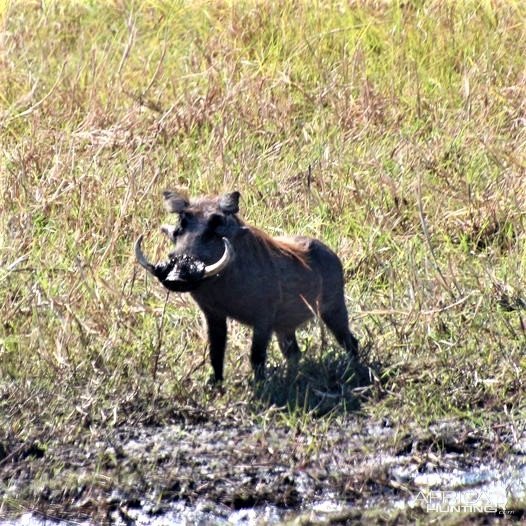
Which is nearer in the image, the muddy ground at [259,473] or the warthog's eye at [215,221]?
the muddy ground at [259,473]


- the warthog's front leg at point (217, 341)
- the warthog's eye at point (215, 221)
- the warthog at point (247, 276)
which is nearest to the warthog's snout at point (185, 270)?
the warthog at point (247, 276)

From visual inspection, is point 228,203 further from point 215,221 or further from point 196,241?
point 196,241

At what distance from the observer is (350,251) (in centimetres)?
711

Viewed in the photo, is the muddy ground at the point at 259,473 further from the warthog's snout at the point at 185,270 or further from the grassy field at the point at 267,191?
the warthog's snout at the point at 185,270

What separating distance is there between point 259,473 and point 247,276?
1.00 m

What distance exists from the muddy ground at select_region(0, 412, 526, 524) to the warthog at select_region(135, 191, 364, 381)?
483mm

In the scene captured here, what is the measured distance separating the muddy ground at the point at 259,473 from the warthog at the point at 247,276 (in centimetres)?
48

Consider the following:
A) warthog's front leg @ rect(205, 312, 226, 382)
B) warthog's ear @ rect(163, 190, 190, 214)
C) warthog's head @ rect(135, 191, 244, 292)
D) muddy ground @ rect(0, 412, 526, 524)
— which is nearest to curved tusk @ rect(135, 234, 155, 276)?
warthog's head @ rect(135, 191, 244, 292)

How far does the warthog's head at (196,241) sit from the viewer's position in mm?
5277

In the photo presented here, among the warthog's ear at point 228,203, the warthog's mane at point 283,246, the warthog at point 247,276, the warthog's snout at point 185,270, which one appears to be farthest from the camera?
the warthog's mane at point 283,246

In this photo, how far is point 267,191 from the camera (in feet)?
25.2

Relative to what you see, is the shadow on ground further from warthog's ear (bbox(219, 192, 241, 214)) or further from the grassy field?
warthog's ear (bbox(219, 192, 241, 214))

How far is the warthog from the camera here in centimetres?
536

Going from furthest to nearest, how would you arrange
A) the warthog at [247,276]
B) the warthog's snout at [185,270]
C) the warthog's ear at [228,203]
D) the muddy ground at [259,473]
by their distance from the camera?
the warthog's ear at [228,203]
the warthog at [247,276]
the warthog's snout at [185,270]
the muddy ground at [259,473]
